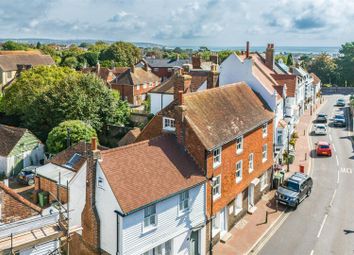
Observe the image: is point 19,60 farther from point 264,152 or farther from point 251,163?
point 251,163

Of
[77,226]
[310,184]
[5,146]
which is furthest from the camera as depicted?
[5,146]

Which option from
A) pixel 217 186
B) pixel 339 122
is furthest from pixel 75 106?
pixel 339 122

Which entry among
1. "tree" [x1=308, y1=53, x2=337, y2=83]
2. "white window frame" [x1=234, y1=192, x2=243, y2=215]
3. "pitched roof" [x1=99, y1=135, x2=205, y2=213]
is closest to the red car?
"white window frame" [x1=234, y1=192, x2=243, y2=215]

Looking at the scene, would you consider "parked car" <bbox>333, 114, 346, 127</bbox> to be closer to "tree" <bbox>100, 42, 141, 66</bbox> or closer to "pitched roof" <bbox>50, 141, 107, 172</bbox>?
"pitched roof" <bbox>50, 141, 107, 172</bbox>

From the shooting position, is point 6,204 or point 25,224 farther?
point 6,204

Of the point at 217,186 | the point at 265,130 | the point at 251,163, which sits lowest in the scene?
the point at 217,186

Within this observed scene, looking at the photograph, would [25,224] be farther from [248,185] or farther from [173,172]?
[248,185]

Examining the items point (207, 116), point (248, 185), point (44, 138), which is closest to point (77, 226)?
point (207, 116)

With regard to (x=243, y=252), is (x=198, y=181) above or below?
above
